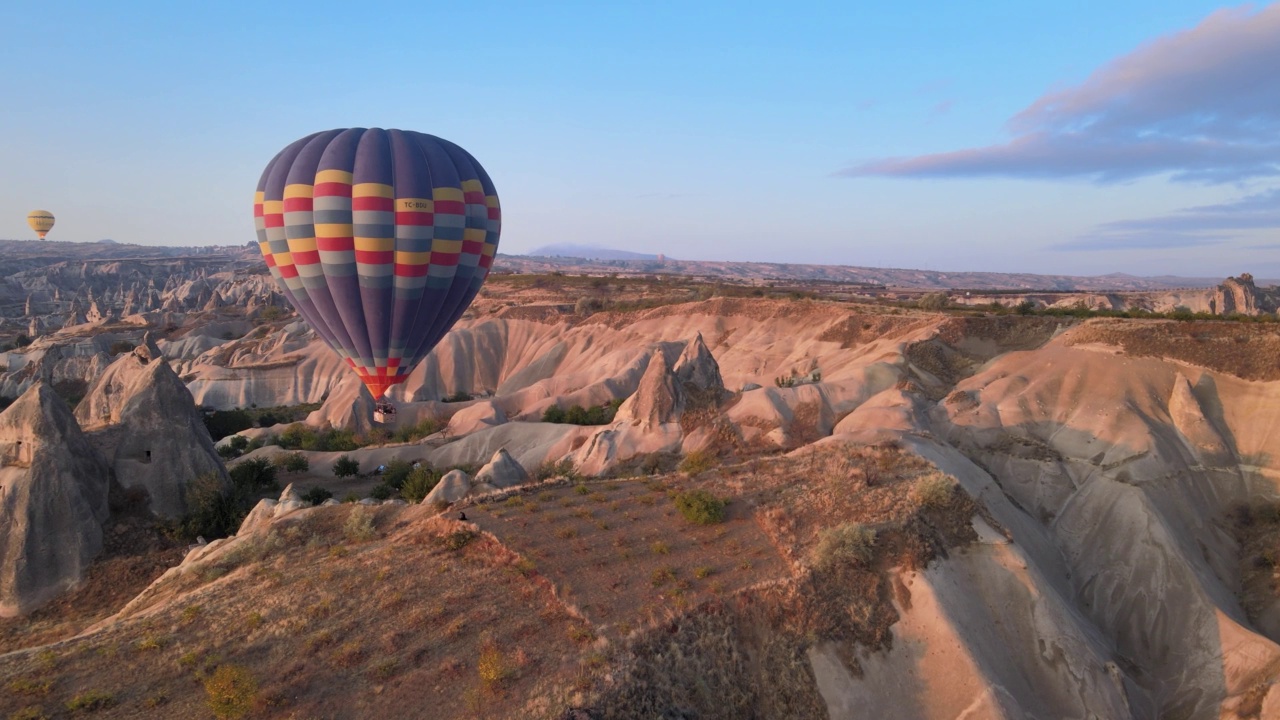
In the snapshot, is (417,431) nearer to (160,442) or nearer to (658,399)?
(160,442)

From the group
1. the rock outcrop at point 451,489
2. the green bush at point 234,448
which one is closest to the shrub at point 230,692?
the rock outcrop at point 451,489

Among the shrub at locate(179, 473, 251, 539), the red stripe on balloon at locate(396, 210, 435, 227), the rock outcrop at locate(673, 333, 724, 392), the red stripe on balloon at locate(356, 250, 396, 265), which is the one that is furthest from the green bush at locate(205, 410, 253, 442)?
the rock outcrop at locate(673, 333, 724, 392)

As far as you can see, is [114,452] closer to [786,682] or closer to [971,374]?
[786,682]

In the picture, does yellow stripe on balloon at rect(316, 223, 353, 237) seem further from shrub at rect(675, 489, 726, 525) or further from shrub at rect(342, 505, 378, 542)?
shrub at rect(675, 489, 726, 525)

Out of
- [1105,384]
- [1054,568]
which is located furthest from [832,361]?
[1054,568]

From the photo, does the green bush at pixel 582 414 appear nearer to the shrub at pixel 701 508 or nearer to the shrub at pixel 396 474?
the shrub at pixel 396 474
